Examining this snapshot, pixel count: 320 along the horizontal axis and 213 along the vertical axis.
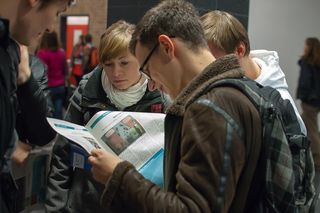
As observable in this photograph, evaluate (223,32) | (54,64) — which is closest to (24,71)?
(223,32)

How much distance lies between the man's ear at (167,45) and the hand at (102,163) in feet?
1.12

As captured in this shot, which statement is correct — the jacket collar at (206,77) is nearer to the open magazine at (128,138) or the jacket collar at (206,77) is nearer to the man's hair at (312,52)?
the open magazine at (128,138)

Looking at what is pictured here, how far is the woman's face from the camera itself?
198cm

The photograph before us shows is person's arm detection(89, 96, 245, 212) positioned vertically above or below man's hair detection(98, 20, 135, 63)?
below

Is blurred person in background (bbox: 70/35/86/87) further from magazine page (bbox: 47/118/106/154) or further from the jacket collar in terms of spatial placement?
the jacket collar

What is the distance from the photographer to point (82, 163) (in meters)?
1.43

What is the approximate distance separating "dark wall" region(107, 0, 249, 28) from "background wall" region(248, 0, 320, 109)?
4.34 feet

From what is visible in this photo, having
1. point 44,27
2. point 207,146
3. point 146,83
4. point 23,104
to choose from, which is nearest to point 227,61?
point 207,146

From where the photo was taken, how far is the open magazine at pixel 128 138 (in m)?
1.42

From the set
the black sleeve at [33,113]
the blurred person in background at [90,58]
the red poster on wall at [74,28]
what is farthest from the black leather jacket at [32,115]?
the red poster on wall at [74,28]

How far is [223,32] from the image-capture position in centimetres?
175

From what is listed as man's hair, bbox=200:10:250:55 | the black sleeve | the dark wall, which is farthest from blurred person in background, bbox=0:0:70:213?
the dark wall

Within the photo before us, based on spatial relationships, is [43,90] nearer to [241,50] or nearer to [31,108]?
[31,108]

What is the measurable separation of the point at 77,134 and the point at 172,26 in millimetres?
472
